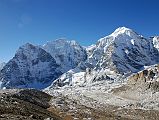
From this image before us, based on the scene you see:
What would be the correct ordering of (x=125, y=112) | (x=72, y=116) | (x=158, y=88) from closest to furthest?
(x=72, y=116)
(x=125, y=112)
(x=158, y=88)

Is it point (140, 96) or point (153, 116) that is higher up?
point (140, 96)

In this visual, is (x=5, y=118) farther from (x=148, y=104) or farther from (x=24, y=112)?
(x=148, y=104)

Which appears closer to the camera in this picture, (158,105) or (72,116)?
(72,116)

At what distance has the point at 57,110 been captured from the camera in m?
88.1

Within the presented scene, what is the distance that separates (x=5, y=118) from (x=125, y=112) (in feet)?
207

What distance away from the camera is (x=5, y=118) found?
49312 millimetres

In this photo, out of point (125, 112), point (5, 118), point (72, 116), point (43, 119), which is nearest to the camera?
point (5, 118)

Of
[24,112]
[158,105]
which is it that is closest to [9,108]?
[24,112]

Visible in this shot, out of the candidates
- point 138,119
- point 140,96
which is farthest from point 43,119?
point 140,96

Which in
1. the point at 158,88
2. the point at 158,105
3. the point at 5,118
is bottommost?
the point at 5,118

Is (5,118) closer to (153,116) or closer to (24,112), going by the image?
(24,112)

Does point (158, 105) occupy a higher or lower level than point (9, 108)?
higher

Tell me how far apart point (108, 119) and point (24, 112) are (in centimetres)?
2590

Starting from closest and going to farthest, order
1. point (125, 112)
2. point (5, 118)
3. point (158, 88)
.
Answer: point (5, 118)
point (125, 112)
point (158, 88)
